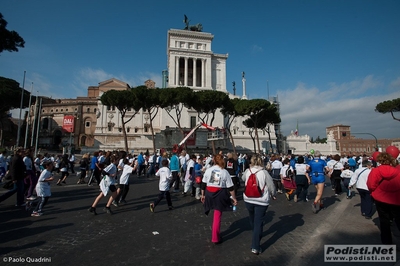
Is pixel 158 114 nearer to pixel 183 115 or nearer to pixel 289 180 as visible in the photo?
pixel 183 115

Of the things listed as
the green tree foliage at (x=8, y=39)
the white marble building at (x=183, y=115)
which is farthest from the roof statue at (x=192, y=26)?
the green tree foliage at (x=8, y=39)

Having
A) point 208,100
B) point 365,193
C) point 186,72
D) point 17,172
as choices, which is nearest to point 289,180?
point 365,193

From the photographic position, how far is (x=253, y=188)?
4.04m

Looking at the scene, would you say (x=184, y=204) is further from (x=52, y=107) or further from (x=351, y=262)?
(x=52, y=107)

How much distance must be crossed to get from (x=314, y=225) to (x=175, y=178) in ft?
19.2

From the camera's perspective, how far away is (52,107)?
53875mm

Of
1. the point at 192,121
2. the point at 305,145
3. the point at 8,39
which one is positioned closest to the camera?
the point at 8,39

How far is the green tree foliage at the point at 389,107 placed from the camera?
1305 inches

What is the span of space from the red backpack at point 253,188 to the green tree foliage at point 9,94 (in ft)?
150

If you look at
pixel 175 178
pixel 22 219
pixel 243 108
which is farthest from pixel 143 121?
pixel 22 219

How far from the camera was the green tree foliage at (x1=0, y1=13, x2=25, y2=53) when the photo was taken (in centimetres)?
1357

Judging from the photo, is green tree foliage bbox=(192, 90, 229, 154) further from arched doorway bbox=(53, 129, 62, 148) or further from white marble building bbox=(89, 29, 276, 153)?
arched doorway bbox=(53, 129, 62, 148)

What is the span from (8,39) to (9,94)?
2965 cm

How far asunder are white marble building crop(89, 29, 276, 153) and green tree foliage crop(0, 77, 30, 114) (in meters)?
13.4
